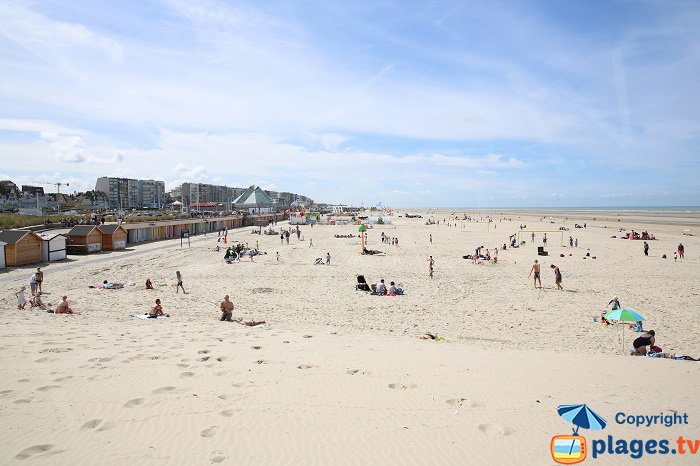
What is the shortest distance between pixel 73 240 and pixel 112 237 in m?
2.70

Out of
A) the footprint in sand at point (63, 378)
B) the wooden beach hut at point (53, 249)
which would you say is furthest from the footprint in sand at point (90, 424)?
the wooden beach hut at point (53, 249)

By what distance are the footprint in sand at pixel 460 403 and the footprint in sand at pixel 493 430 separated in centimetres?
47

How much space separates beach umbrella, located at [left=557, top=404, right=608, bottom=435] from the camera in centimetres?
452

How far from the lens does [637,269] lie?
71.0ft

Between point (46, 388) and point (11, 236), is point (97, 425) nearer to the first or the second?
point (46, 388)

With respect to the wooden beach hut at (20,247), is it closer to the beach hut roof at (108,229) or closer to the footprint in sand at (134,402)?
the beach hut roof at (108,229)

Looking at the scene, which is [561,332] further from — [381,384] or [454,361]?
[381,384]

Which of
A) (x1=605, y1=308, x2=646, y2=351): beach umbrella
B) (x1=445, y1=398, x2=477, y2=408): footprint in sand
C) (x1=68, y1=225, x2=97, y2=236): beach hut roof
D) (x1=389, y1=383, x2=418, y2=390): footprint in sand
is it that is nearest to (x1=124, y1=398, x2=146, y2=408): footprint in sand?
(x1=389, y1=383, x2=418, y2=390): footprint in sand

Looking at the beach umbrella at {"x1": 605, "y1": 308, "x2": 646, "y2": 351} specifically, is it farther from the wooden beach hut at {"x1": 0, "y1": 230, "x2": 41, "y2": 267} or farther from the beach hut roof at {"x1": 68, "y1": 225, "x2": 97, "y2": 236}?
the beach hut roof at {"x1": 68, "y1": 225, "x2": 97, "y2": 236}

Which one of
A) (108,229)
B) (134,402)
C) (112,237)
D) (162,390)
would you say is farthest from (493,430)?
(108,229)

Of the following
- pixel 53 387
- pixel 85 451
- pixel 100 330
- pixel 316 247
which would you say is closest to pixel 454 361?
pixel 85 451

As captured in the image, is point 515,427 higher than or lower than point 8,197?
lower

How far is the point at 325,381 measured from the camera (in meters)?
5.80

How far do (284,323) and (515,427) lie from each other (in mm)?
7711
